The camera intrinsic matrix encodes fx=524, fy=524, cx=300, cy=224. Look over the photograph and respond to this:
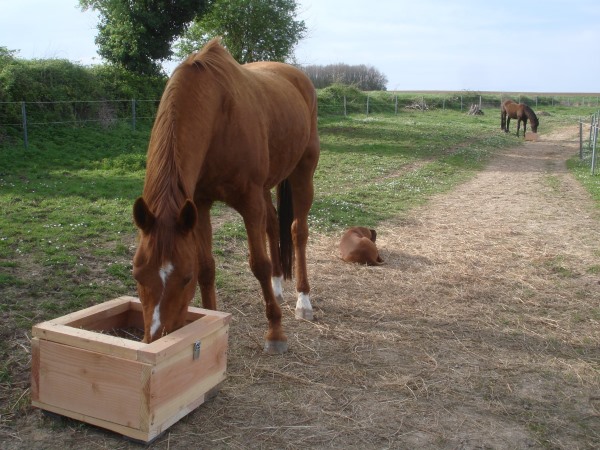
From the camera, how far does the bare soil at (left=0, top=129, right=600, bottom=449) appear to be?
2.99m

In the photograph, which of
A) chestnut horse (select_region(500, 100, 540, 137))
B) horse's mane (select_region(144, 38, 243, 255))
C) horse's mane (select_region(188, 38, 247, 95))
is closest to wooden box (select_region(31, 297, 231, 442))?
horse's mane (select_region(144, 38, 243, 255))

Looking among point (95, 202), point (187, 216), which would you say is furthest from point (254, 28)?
point (187, 216)

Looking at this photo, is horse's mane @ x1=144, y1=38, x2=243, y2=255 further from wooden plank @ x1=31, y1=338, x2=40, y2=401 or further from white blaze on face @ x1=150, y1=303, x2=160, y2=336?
wooden plank @ x1=31, y1=338, x2=40, y2=401

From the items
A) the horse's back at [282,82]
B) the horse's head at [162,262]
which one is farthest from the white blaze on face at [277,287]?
Answer: the horse's head at [162,262]

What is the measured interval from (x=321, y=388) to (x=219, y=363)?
2.41ft

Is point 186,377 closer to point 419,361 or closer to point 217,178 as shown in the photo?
point 217,178

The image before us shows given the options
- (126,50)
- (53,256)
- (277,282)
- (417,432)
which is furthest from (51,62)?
(417,432)

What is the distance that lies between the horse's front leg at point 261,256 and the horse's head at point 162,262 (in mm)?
993

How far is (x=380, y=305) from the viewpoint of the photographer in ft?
16.9

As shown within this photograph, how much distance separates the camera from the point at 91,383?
2.82 m

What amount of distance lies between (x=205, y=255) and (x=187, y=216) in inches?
51.0

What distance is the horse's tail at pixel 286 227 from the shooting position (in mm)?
5324

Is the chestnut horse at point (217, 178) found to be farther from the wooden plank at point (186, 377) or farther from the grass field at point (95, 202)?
the grass field at point (95, 202)

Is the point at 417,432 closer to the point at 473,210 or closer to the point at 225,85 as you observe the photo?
the point at 225,85
